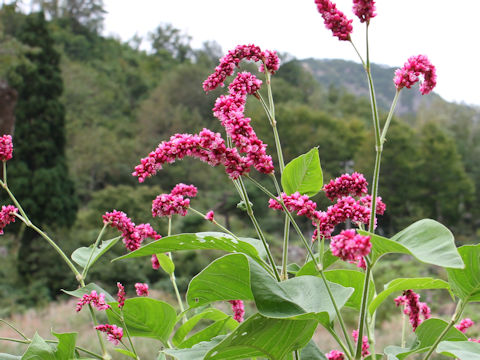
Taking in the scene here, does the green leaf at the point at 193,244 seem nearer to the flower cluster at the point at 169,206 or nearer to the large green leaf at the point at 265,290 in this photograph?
the large green leaf at the point at 265,290

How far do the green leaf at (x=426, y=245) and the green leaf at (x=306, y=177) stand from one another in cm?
23

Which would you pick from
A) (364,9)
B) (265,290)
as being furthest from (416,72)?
(265,290)

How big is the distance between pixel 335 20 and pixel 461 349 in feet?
1.87

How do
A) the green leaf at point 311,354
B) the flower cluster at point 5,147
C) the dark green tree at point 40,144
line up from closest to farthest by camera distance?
1. the green leaf at point 311,354
2. the flower cluster at point 5,147
3. the dark green tree at point 40,144

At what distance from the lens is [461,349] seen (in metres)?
0.72

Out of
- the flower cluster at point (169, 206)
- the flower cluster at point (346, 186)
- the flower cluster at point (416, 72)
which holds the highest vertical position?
the flower cluster at point (416, 72)

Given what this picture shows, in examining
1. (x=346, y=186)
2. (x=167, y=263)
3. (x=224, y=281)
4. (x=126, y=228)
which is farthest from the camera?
(x=167, y=263)

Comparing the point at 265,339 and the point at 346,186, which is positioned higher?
the point at 346,186

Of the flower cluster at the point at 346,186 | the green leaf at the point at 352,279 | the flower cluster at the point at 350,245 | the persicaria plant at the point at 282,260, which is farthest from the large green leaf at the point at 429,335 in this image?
the flower cluster at the point at 350,245

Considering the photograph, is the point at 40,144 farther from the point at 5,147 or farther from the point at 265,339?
the point at 265,339

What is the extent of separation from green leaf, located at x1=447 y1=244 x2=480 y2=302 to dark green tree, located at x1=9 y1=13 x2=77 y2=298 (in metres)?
12.2

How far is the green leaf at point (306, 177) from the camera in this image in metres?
0.93

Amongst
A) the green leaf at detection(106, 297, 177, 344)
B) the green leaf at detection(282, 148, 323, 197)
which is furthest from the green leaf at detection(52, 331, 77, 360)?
the green leaf at detection(282, 148, 323, 197)

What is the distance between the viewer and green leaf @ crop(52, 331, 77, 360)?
2.77 ft
